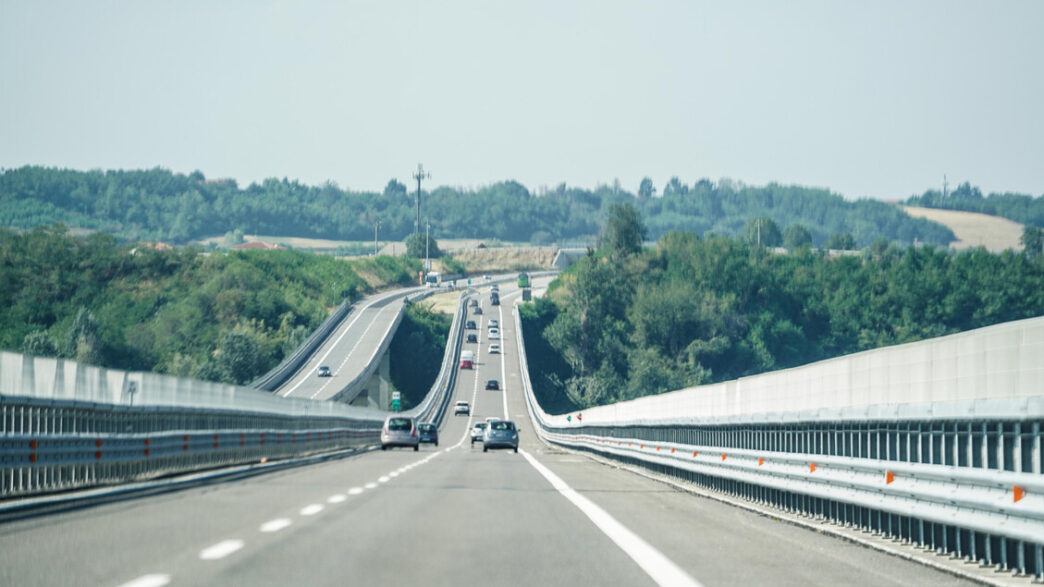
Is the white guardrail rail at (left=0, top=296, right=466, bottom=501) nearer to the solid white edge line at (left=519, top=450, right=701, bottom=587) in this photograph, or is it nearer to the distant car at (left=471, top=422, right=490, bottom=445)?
the solid white edge line at (left=519, top=450, right=701, bottom=587)

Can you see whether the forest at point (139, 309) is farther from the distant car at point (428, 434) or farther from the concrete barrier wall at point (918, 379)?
the concrete barrier wall at point (918, 379)

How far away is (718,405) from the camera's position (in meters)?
25.5

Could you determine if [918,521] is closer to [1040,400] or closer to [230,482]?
[1040,400]

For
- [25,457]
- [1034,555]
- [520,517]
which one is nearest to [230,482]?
[25,457]

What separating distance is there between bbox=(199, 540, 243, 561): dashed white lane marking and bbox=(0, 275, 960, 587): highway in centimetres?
2

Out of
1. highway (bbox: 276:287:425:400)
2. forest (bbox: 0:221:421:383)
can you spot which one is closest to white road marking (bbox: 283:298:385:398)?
highway (bbox: 276:287:425:400)

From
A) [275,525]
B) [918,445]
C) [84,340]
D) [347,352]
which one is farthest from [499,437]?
[84,340]

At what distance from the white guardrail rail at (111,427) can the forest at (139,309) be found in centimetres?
12990

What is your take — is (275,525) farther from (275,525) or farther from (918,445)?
(918,445)

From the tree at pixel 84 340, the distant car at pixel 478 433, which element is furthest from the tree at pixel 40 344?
the distant car at pixel 478 433

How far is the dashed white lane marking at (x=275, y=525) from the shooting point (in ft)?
41.8

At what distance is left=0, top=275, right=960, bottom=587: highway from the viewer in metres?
9.59

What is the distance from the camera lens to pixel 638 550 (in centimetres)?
1177

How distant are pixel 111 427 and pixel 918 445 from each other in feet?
41.0
